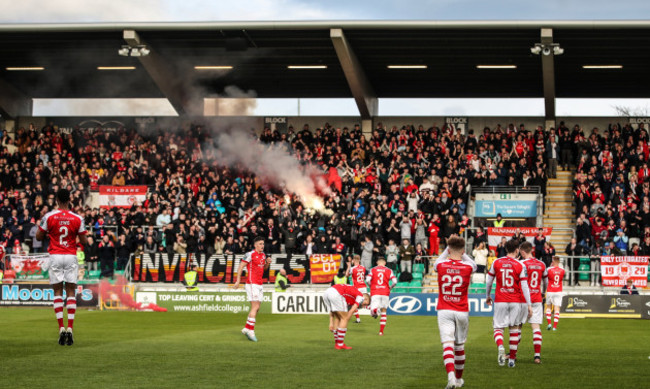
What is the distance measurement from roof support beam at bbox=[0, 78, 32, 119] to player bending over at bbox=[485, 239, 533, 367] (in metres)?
37.2

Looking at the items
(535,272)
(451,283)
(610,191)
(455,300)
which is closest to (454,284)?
(451,283)

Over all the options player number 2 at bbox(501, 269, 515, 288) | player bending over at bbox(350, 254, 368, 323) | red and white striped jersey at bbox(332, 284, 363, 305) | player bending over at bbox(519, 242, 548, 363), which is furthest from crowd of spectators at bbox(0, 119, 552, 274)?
player number 2 at bbox(501, 269, 515, 288)

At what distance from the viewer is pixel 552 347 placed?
17875mm

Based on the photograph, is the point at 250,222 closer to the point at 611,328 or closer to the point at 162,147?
the point at 162,147

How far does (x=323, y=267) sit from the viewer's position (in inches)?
1270

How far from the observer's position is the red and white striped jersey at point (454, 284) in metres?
11.3

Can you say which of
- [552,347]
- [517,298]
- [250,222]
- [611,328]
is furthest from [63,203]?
[250,222]

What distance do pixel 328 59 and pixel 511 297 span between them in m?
27.5

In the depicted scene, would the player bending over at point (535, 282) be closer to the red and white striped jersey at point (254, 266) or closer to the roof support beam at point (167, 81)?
the red and white striped jersey at point (254, 266)

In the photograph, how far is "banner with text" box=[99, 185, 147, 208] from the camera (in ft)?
130

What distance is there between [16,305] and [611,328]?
2047 centimetres

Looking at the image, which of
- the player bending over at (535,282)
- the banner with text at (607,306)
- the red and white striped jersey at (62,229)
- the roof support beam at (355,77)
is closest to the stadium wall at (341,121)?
the roof support beam at (355,77)

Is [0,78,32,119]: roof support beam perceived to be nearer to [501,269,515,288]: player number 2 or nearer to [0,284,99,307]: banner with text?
[0,284,99,307]: banner with text

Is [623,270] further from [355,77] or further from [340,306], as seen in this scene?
[340,306]
